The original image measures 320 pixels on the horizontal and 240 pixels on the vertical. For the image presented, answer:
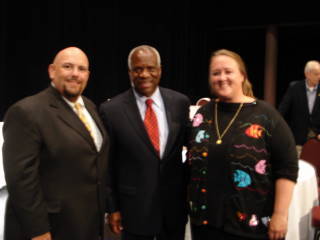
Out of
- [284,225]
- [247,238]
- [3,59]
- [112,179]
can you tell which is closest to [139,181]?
[112,179]

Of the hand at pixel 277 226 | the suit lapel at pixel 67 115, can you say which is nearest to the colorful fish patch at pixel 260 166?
the hand at pixel 277 226

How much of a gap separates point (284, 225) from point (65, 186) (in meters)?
1.01

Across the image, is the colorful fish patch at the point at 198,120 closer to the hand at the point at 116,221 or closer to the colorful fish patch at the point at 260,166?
the colorful fish patch at the point at 260,166

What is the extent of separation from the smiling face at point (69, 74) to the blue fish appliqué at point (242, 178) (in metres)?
0.84

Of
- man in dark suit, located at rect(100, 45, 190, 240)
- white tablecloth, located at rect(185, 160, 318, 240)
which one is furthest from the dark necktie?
white tablecloth, located at rect(185, 160, 318, 240)

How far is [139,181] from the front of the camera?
1.89 metres

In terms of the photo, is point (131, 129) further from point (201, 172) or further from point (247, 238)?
point (247, 238)

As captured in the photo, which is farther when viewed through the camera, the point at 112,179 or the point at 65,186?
the point at 112,179

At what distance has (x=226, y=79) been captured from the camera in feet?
5.81

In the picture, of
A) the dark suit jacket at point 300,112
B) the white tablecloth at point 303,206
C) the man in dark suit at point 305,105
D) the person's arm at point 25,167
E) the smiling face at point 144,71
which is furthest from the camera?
the dark suit jacket at point 300,112

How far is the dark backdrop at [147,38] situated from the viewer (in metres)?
5.50

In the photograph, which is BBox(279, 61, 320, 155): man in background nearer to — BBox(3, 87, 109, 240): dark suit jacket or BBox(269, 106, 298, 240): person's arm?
BBox(269, 106, 298, 240): person's arm

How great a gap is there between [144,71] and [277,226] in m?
0.97

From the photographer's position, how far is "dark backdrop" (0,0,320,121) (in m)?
5.50
